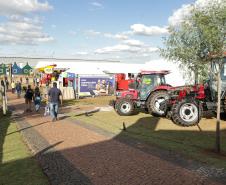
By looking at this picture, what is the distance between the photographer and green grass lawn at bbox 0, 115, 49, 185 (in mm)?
7316

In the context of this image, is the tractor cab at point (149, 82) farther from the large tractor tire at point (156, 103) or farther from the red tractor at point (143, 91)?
the large tractor tire at point (156, 103)

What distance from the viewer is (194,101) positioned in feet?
47.5

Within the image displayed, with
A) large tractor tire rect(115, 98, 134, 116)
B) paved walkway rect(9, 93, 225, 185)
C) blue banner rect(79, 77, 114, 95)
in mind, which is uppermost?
blue banner rect(79, 77, 114, 95)

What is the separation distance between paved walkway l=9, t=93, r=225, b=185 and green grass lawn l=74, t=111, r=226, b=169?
3.16ft

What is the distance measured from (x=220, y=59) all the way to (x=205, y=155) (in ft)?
21.4

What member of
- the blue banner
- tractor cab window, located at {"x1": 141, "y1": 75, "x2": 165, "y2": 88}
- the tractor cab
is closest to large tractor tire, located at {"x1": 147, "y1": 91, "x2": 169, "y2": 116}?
the tractor cab

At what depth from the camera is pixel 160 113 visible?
16.9 metres

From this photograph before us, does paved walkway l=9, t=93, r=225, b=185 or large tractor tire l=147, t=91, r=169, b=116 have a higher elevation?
large tractor tire l=147, t=91, r=169, b=116

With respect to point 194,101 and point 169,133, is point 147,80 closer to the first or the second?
point 194,101

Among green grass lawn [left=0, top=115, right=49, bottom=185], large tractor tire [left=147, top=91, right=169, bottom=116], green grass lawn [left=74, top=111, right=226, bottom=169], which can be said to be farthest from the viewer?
large tractor tire [left=147, top=91, right=169, bottom=116]

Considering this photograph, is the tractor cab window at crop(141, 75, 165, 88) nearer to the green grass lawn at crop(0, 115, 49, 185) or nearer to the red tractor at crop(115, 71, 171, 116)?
the red tractor at crop(115, 71, 171, 116)

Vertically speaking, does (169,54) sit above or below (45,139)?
above

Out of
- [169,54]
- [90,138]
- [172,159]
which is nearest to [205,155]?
[172,159]

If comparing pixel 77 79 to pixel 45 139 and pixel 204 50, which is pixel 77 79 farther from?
pixel 45 139
